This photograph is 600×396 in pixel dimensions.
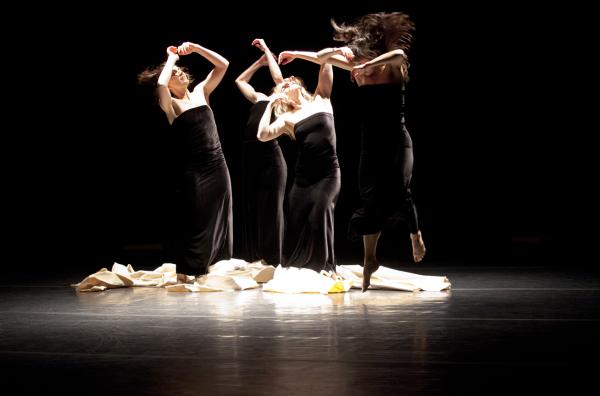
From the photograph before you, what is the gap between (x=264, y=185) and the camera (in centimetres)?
548

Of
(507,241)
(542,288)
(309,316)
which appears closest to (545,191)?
(507,241)

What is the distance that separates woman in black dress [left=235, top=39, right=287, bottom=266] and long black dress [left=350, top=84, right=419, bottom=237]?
134 centimetres

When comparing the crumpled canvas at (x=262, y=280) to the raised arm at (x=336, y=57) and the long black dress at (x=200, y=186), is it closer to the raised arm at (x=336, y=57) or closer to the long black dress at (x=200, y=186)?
the long black dress at (x=200, y=186)

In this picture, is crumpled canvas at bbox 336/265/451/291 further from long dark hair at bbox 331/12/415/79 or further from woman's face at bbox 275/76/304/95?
long dark hair at bbox 331/12/415/79

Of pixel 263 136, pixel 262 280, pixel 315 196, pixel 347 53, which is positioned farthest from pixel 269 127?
pixel 262 280

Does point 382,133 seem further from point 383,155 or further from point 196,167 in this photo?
point 196,167

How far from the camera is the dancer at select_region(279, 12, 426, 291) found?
4133 millimetres

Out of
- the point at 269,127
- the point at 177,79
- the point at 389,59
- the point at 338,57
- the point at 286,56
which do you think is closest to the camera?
the point at 389,59

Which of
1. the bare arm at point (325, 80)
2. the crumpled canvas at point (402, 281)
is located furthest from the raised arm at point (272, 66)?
the crumpled canvas at point (402, 281)

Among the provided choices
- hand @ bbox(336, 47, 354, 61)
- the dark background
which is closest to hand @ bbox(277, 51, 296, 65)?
hand @ bbox(336, 47, 354, 61)

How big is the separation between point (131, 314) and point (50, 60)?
4486 mm

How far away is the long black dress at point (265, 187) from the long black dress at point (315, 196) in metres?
0.42

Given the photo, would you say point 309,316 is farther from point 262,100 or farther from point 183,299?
point 262,100

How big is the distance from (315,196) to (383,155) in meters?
0.90
